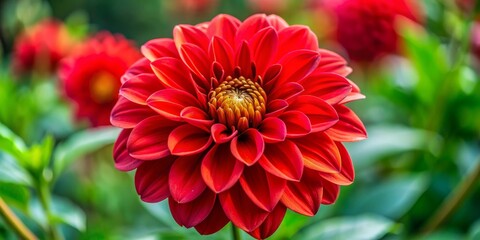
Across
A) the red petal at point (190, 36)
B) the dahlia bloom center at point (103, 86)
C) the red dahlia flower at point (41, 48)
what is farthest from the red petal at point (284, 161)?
the red dahlia flower at point (41, 48)

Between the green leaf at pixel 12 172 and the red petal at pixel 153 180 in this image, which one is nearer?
the red petal at pixel 153 180

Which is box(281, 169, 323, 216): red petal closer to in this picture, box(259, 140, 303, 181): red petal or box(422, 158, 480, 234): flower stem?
box(259, 140, 303, 181): red petal

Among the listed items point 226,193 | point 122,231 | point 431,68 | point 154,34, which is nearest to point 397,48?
point 431,68

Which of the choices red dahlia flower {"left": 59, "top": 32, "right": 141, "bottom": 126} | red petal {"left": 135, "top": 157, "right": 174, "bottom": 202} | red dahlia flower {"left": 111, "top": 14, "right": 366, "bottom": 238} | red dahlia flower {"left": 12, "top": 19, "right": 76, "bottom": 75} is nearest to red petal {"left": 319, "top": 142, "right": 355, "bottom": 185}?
red dahlia flower {"left": 111, "top": 14, "right": 366, "bottom": 238}

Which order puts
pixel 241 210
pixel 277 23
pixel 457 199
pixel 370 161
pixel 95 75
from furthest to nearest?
pixel 95 75, pixel 370 161, pixel 457 199, pixel 277 23, pixel 241 210

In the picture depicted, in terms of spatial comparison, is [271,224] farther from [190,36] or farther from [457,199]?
[457,199]

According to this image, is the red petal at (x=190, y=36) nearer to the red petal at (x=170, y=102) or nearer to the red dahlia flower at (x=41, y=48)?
the red petal at (x=170, y=102)

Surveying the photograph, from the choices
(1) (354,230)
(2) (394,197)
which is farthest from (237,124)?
(2) (394,197)
